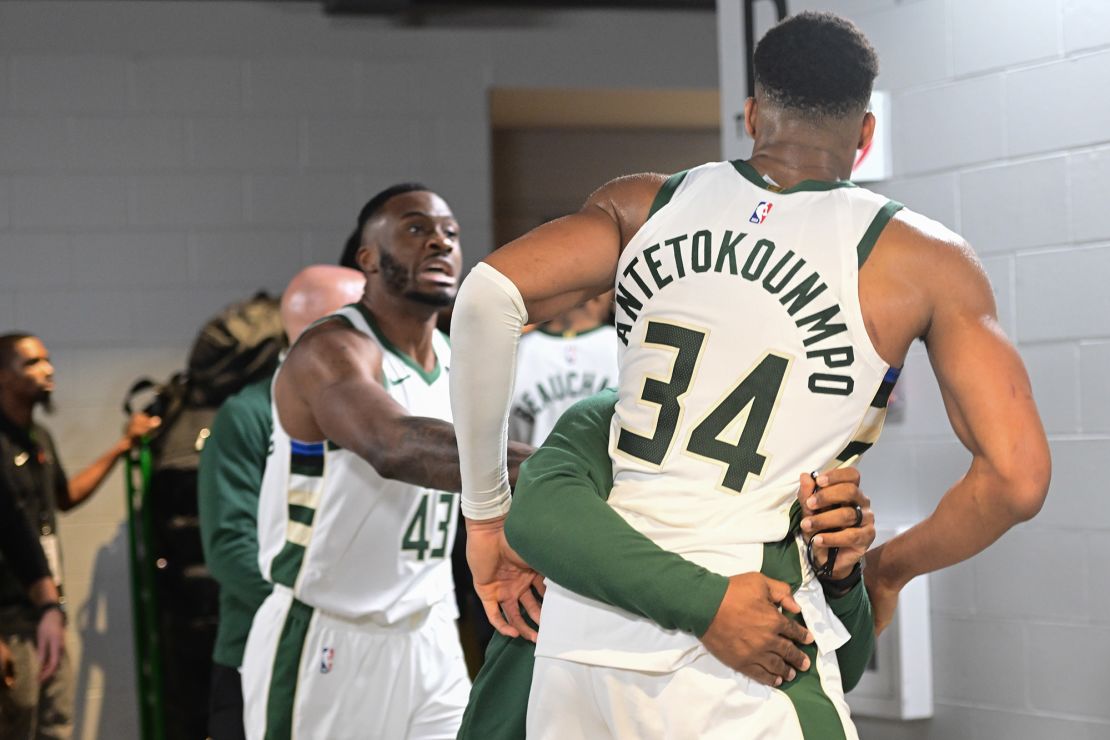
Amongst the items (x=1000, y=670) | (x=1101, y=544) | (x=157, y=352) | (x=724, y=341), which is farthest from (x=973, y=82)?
(x=157, y=352)

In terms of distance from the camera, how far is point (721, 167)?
1908 mm

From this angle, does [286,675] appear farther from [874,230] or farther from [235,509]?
[874,230]

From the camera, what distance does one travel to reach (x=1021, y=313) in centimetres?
341

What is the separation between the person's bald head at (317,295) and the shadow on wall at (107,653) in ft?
7.00

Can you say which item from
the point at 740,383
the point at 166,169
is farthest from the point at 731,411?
the point at 166,169

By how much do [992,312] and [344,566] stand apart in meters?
1.71

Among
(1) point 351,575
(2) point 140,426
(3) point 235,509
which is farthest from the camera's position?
(2) point 140,426

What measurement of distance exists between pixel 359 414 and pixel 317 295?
1244 mm

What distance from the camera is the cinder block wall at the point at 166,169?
5.61 m

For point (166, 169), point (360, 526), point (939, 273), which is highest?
point (166, 169)

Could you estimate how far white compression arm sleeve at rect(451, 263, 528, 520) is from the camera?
1881mm

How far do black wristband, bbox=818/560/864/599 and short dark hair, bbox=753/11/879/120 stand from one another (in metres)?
0.64

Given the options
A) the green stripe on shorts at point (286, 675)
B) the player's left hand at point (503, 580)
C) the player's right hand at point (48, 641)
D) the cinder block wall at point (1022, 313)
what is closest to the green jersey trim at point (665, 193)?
the player's left hand at point (503, 580)

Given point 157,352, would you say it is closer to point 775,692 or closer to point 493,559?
point 493,559
